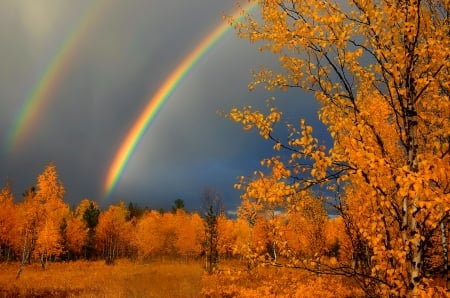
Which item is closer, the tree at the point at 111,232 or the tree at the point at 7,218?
the tree at the point at 7,218

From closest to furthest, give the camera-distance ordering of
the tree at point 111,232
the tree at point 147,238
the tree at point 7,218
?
the tree at point 7,218
the tree at point 111,232
the tree at point 147,238

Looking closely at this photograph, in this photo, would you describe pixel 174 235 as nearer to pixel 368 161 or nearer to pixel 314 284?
pixel 314 284

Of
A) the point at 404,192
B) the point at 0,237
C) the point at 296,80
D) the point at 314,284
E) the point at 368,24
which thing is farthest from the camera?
the point at 0,237

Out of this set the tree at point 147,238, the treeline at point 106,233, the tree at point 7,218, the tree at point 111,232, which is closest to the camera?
the treeline at point 106,233

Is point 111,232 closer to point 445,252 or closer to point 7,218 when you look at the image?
point 7,218

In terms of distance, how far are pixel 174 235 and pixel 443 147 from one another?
79.5 m

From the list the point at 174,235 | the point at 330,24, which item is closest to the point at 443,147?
the point at 330,24

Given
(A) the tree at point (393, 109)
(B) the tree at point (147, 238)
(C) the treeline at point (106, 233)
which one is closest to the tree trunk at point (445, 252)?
(A) the tree at point (393, 109)

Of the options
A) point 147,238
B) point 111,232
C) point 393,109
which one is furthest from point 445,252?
point 111,232

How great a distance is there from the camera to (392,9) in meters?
3.91

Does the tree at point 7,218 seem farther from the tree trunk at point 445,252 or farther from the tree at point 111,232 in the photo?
the tree trunk at point 445,252

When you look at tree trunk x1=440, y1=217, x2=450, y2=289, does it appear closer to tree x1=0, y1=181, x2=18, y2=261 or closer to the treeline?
the treeline

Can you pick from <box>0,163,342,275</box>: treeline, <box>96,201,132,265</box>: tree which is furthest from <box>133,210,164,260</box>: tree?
<box>96,201,132,265</box>: tree

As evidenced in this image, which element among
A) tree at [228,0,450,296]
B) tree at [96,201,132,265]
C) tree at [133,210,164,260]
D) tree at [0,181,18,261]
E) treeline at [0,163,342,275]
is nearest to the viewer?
tree at [228,0,450,296]
